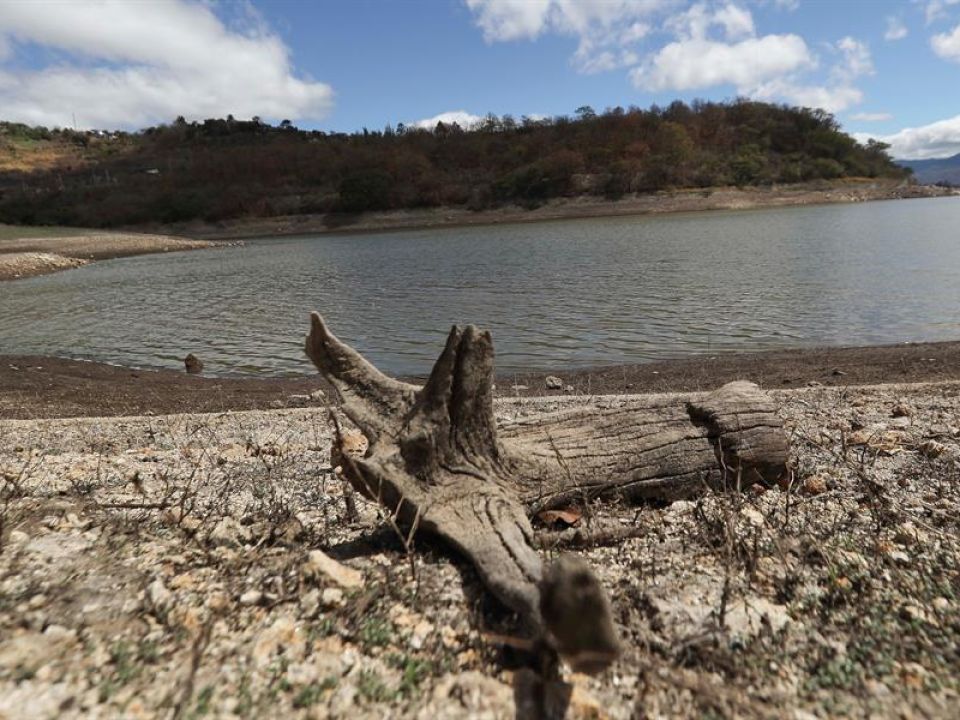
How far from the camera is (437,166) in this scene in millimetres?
109438

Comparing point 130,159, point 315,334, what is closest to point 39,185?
point 130,159

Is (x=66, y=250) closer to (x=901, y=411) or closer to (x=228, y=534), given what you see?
(x=228, y=534)

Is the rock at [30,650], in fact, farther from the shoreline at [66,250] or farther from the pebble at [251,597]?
the shoreline at [66,250]

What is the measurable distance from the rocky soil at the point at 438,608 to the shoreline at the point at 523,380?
583cm

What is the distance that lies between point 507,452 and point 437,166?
112320 mm

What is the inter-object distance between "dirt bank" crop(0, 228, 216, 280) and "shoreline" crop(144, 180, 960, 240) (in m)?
21.7

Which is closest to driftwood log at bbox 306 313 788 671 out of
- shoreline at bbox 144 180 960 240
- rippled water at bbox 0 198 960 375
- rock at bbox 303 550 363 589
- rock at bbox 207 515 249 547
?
rock at bbox 303 550 363 589

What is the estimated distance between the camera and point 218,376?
13.2 meters

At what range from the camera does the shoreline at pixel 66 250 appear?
38500 millimetres

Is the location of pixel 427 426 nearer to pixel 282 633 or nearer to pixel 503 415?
pixel 282 633

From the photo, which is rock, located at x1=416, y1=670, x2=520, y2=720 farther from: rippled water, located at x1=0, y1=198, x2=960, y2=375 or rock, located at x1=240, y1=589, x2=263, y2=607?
rippled water, located at x1=0, y1=198, x2=960, y2=375

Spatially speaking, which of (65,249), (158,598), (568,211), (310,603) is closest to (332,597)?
(310,603)

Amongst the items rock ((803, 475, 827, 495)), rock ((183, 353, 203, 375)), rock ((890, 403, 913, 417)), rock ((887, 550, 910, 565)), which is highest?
rock ((887, 550, 910, 565))

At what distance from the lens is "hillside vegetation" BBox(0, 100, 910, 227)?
89062mm
